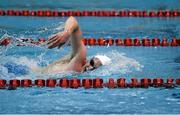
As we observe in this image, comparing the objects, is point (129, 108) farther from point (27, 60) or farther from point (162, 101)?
point (27, 60)

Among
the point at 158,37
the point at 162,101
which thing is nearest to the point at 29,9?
the point at 158,37

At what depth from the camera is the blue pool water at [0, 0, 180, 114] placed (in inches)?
177

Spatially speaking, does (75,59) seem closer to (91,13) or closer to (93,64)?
(93,64)

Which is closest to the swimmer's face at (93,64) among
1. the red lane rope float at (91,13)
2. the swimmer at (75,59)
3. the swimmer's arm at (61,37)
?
the swimmer at (75,59)

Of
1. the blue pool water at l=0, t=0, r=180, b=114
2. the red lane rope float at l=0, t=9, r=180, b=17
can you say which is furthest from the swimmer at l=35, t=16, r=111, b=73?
the red lane rope float at l=0, t=9, r=180, b=17

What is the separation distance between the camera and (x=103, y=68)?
570 centimetres

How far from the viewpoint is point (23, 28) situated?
8914 mm

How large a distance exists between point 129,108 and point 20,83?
1440 millimetres

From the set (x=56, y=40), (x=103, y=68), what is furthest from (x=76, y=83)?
(x=56, y=40)

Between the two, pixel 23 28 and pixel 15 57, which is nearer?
pixel 15 57

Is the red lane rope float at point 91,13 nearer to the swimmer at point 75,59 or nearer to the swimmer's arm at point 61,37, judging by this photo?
the swimmer at point 75,59

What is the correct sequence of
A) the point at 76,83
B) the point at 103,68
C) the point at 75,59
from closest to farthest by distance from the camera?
1. the point at 76,83
2. the point at 75,59
3. the point at 103,68

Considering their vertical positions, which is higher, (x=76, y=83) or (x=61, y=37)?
(x=61, y=37)

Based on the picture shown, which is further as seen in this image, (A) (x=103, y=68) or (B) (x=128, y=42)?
(B) (x=128, y=42)
